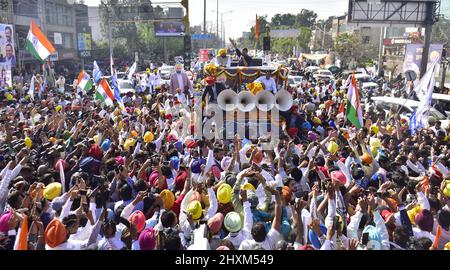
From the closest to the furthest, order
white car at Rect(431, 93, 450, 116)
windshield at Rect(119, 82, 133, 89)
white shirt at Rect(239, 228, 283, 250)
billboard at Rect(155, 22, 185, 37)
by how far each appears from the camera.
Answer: white shirt at Rect(239, 228, 283, 250), white car at Rect(431, 93, 450, 116), windshield at Rect(119, 82, 133, 89), billboard at Rect(155, 22, 185, 37)

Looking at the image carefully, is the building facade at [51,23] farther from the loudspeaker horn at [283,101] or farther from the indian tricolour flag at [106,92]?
the loudspeaker horn at [283,101]

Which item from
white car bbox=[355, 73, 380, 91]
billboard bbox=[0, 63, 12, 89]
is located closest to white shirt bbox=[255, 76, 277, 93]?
billboard bbox=[0, 63, 12, 89]

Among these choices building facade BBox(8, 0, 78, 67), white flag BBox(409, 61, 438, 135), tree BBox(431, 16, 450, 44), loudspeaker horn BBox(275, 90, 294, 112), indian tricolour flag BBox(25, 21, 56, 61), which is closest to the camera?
white flag BBox(409, 61, 438, 135)

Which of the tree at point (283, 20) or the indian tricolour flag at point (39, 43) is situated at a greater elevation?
the tree at point (283, 20)

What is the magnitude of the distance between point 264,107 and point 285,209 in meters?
6.26

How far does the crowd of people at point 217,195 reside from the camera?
3.79 metres

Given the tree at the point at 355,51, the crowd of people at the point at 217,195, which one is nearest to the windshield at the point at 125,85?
the crowd of people at the point at 217,195

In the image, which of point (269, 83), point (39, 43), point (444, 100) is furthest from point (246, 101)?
point (444, 100)

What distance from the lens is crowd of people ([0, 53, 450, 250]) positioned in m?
3.79

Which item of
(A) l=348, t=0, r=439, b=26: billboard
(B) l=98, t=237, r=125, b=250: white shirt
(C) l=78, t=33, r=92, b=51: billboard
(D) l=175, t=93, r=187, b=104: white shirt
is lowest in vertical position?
(B) l=98, t=237, r=125, b=250: white shirt

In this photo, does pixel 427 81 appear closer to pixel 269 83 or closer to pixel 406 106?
pixel 269 83

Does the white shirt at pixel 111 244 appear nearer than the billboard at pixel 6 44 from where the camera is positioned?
Yes

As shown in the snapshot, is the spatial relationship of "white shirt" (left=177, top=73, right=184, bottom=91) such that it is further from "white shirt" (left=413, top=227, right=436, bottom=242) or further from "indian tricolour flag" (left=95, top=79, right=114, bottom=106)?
"white shirt" (left=413, top=227, right=436, bottom=242)

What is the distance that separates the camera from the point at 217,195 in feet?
14.8
